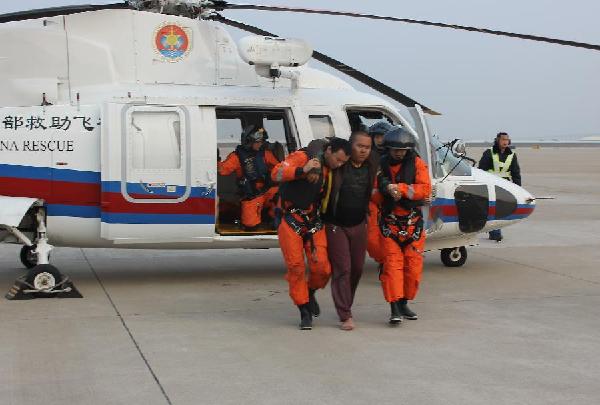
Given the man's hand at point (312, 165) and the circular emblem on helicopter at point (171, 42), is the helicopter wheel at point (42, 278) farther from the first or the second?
the man's hand at point (312, 165)

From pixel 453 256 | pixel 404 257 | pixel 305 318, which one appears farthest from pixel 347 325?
pixel 453 256

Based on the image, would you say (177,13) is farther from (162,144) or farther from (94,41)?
(162,144)

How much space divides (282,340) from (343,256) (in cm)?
84

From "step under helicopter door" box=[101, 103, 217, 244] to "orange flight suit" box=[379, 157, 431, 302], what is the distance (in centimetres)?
232

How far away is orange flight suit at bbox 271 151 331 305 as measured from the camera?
6867mm

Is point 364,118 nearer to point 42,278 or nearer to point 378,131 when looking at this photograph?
point 378,131

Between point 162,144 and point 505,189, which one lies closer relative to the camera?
point 162,144

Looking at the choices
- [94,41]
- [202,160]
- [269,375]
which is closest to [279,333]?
[269,375]

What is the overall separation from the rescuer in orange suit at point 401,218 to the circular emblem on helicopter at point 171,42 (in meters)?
3.06

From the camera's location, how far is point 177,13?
944 cm

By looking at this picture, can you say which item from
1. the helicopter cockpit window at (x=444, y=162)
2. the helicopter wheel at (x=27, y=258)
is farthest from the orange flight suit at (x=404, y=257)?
the helicopter wheel at (x=27, y=258)

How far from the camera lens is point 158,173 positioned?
8703mm

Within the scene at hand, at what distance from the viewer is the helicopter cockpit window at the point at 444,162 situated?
9.66m

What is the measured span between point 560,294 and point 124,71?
4894 millimetres
